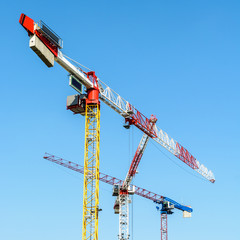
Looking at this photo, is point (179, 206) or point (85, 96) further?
point (179, 206)

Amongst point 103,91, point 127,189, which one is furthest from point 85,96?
point 127,189

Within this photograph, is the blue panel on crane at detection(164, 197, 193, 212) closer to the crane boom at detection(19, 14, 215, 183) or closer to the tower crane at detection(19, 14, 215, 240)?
the crane boom at detection(19, 14, 215, 183)

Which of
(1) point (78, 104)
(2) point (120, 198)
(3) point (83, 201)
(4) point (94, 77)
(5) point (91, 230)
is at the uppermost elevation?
(4) point (94, 77)

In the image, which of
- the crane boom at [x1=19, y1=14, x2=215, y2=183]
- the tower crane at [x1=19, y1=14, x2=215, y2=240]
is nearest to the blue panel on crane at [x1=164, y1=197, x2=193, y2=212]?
the crane boom at [x1=19, y1=14, x2=215, y2=183]

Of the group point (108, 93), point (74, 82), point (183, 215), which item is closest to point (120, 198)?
point (183, 215)

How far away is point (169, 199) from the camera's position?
149m

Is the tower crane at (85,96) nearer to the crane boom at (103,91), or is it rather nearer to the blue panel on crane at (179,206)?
the crane boom at (103,91)

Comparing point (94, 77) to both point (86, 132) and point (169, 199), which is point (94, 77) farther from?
point (169, 199)

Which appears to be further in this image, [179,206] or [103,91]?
[179,206]

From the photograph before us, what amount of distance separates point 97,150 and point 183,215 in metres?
88.3

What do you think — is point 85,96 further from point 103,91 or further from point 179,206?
point 179,206

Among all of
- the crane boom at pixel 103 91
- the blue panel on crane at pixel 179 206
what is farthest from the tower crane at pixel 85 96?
the blue panel on crane at pixel 179 206

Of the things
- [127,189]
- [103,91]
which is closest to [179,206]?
[127,189]

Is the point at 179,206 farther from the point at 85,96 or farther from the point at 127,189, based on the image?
the point at 85,96
